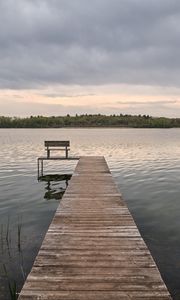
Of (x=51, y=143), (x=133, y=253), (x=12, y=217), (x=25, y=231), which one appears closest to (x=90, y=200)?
(x=25, y=231)

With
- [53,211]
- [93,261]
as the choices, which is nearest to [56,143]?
[53,211]

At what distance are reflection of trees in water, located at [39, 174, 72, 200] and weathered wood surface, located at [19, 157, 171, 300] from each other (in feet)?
25.1

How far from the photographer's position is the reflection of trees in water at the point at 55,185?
58.4 ft

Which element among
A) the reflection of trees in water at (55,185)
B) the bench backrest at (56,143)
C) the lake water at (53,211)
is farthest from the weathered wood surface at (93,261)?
the bench backrest at (56,143)

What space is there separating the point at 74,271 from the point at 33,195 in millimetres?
12300

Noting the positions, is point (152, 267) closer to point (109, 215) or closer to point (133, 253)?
point (133, 253)

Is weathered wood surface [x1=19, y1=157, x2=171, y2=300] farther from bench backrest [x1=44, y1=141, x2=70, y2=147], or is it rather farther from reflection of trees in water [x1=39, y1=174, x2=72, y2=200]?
bench backrest [x1=44, y1=141, x2=70, y2=147]

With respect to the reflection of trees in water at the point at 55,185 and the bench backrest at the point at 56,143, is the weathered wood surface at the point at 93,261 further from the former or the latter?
the bench backrest at the point at 56,143

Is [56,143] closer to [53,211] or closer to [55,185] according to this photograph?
[55,185]

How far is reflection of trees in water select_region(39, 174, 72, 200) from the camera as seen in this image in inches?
700

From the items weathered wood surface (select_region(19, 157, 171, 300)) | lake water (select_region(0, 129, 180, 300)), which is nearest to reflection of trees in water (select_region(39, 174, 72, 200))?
lake water (select_region(0, 129, 180, 300))

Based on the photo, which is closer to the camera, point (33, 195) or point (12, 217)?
point (12, 217)

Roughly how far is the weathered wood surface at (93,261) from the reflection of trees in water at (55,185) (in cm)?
765

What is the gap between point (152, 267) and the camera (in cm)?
577
